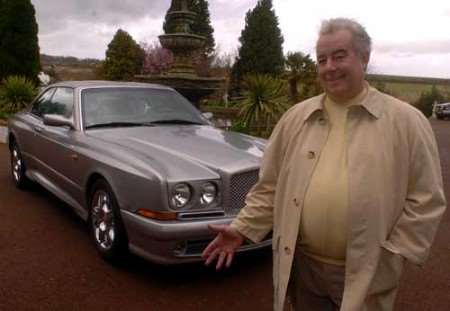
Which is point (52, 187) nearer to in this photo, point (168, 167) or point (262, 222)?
point (168, 167)

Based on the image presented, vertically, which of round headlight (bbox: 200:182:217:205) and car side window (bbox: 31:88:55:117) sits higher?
car side window (bbox: 31:88:55:117)

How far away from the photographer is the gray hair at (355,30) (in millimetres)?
1874

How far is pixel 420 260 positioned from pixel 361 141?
509mm

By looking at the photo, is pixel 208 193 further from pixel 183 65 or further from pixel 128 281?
pixel 183 65

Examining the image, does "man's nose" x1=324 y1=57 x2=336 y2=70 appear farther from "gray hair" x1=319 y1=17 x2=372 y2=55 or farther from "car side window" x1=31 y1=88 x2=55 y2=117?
"car side window" x1=31 y1=88 x2=55 y2=117

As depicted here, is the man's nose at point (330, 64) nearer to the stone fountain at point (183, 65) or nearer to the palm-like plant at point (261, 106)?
the stone fountain at point (183, 65)

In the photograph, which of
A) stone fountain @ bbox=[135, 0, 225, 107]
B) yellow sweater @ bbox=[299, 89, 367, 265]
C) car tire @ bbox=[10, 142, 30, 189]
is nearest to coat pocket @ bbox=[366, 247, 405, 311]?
yellow sweater @ bbox=[299, 89, 367, 265]

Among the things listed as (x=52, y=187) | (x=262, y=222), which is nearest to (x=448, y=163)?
(x=52, y=187)

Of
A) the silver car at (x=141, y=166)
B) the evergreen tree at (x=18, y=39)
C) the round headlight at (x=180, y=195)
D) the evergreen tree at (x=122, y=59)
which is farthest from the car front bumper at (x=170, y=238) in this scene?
the evergreen tree at (x=122, y=59)

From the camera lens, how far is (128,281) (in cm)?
366

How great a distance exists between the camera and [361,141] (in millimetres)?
1803

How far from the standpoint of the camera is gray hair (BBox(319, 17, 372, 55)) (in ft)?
6.15

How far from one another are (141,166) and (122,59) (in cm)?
2319

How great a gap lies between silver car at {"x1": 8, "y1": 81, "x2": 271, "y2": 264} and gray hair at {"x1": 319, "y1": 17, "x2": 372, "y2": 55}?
1.80 meters
